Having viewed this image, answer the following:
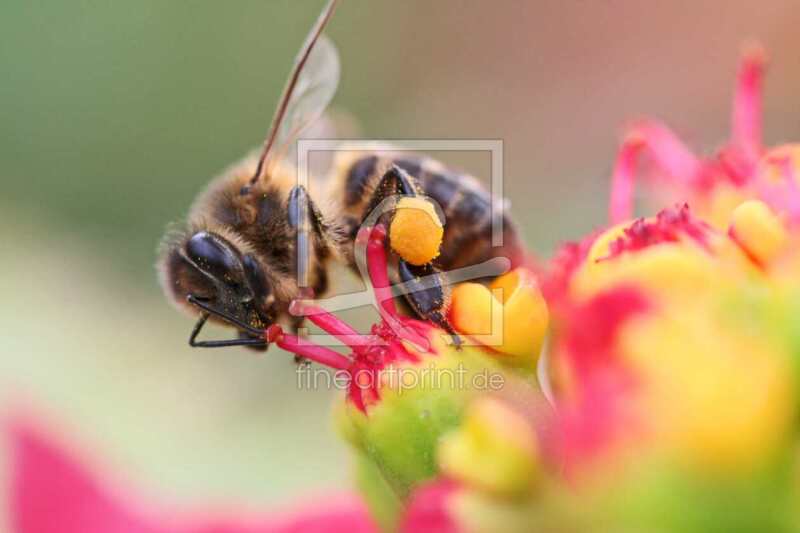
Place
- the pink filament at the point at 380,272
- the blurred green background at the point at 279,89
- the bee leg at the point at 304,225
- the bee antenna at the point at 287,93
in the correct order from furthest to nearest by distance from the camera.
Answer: the blurred green background at the point at 279,89 < the bee leg at the point at 304,225 < the bee antenna at the point at 287,93 < the pink filament at the point at 380,272

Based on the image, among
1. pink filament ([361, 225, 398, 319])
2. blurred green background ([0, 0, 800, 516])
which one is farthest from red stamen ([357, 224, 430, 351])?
blurred green background ([0, 0, 800, 516])

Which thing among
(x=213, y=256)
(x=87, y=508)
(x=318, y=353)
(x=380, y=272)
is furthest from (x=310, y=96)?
(x=87, y=508)

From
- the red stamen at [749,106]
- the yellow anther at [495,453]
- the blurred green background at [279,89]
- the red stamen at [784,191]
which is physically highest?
the blurred green background at [279,89]

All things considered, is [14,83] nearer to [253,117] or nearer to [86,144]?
[86,144]

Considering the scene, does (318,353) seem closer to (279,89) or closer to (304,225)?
(304,225)

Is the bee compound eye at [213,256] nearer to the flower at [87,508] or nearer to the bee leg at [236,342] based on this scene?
the bee leg at [236,342]

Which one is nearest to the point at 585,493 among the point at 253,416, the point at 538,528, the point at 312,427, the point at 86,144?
the point at 538,528

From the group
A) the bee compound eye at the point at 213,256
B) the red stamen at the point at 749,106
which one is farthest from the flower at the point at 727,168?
the bee compound eye at the point at 213,256
